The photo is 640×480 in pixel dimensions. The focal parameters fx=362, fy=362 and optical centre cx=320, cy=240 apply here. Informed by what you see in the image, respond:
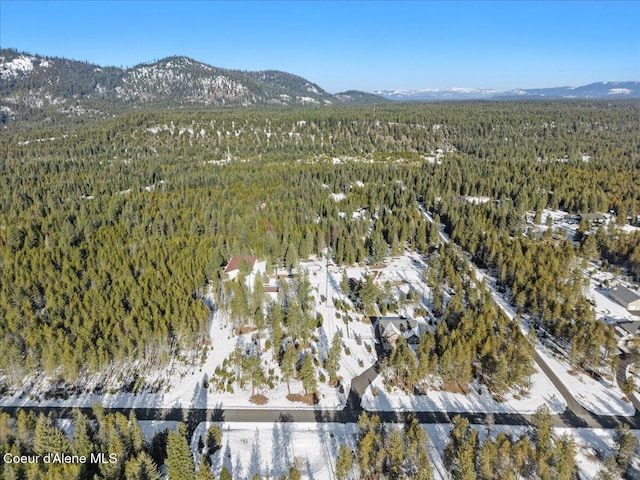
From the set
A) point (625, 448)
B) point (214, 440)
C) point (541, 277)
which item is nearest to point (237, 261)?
point (214, 440)

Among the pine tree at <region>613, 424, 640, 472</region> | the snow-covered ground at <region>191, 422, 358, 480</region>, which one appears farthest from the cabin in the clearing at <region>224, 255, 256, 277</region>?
the pine tree at <region>613, 424, 640, 472</region>

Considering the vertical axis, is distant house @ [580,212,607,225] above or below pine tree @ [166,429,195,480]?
below

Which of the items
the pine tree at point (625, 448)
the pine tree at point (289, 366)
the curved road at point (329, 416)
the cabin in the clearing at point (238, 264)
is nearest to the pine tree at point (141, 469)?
the curved road at point (329, 416)

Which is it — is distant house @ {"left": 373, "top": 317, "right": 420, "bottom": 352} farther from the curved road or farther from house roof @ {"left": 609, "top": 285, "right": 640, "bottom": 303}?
house roof @ {"left": 609, "top": 285, "right": 640, "bottom": 303}

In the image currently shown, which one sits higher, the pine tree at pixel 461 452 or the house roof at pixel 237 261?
the house roof at pixel 237 261

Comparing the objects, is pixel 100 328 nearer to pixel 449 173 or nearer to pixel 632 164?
pixel 449 173

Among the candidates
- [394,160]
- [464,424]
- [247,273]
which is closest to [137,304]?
[247,273]

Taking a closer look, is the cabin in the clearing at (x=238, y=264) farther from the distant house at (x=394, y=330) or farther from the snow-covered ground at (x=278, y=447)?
the snow-covered ground at (x=278, y=447)
